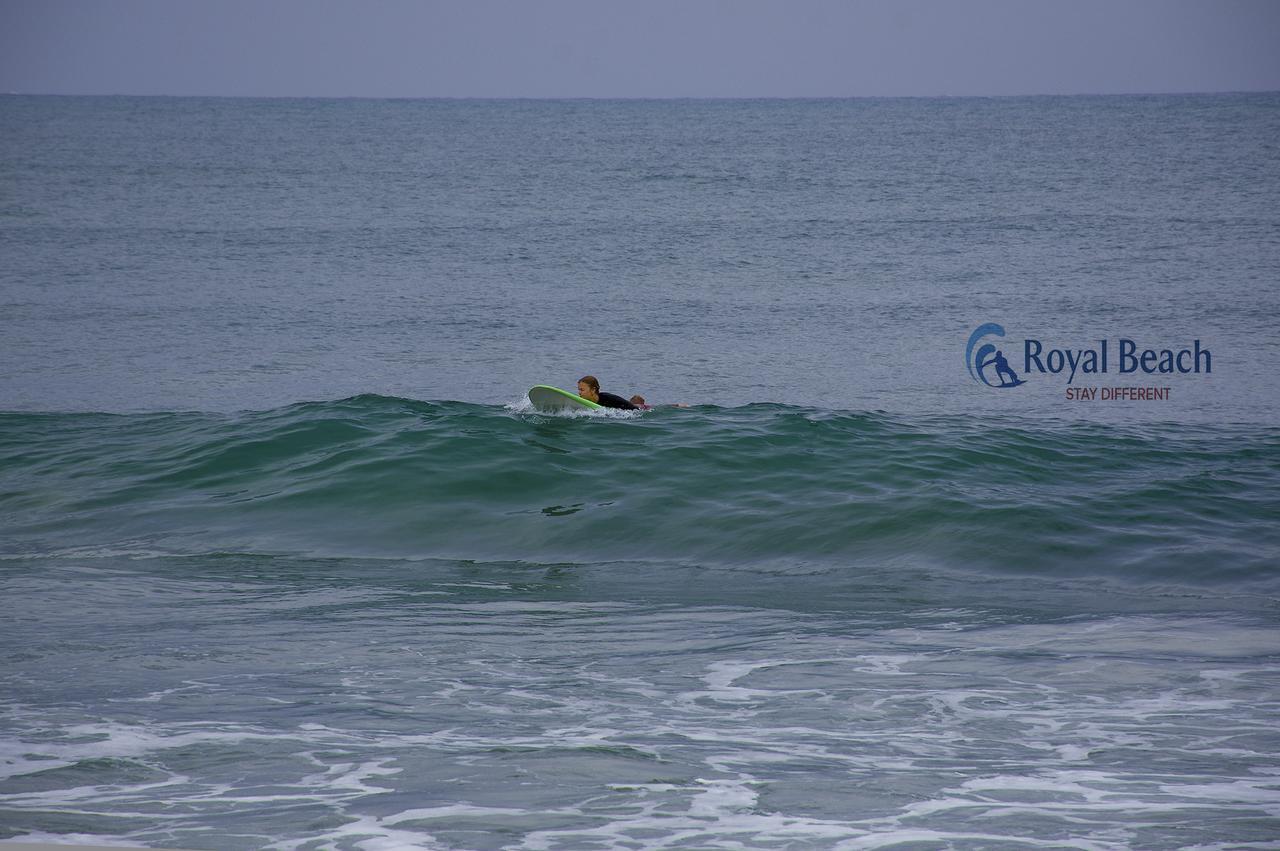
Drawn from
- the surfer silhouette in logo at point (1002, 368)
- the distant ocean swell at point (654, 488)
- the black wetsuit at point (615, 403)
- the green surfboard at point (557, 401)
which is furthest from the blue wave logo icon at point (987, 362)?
the green surfboard at point (557, 401)

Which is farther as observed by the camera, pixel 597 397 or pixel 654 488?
pixel 597 397

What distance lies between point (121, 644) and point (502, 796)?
15.9 ft

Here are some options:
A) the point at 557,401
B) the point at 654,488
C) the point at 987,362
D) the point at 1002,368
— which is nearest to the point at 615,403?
the point at 557,401

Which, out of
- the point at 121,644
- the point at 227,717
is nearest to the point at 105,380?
the point at 121,644

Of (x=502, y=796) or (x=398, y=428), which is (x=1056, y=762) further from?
(x=398, y=428)

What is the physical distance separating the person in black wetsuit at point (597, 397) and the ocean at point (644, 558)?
1.19ft

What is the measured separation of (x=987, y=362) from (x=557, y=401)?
13244 millimetres

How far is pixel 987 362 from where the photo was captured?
2978cm

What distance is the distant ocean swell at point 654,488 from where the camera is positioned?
15016 mm

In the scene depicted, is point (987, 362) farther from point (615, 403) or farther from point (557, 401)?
point (557, 401)

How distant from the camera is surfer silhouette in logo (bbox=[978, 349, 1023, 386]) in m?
28.1

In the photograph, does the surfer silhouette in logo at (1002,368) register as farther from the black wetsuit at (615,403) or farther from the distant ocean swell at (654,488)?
the black wetsuit at (615,403)

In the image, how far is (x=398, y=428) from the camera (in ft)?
66.3

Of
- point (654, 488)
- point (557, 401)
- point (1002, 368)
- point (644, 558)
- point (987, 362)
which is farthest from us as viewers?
point (987, 362)
